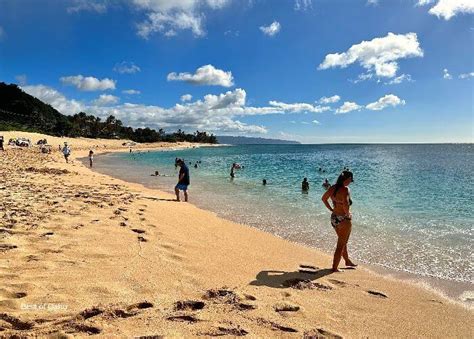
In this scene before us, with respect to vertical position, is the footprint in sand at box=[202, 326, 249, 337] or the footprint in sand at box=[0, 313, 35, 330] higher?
the footprint in sand at box=[0, 313, 35, 330]

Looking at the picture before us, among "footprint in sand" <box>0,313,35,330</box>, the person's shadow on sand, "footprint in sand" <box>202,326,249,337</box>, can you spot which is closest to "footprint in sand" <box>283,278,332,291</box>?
the person's shadow on sand

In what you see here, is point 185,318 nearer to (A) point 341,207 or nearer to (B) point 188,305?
(B) point 188,305

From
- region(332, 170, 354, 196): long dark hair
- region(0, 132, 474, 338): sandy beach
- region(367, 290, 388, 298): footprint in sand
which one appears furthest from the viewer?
region(332, 170, 354, 196): long dark hair

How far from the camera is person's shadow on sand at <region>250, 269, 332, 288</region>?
5.88 m

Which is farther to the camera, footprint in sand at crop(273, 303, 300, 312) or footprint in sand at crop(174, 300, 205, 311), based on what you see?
footprint in sand at crop(273, 303, 300, 312)

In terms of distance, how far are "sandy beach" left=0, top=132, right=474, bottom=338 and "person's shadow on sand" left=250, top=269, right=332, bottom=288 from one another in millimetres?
22

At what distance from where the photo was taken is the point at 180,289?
5125mm

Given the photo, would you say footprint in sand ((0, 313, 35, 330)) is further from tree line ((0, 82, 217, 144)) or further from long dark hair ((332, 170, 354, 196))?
tree line ((0, 82, 217, 144))

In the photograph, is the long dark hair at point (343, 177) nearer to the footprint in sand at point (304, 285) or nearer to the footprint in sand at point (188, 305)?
the footprint in sand at point (304, 285)

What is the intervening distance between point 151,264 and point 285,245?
4118 mm

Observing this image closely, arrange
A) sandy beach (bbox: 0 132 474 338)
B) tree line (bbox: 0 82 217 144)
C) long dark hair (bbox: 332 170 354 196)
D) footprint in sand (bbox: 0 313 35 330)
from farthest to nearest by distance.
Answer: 1. tree line (bbox: 0 82 217 144)
2. long dark hair (bbox: 332 170 354 196)
3. sandy beach (bbox: 0 132 474 338)
4. footprint in sand (bbox: 0 313 35 330)

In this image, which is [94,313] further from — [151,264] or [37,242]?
[37,242]

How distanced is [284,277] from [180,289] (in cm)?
214

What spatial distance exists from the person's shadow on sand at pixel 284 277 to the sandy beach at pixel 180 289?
22mm
